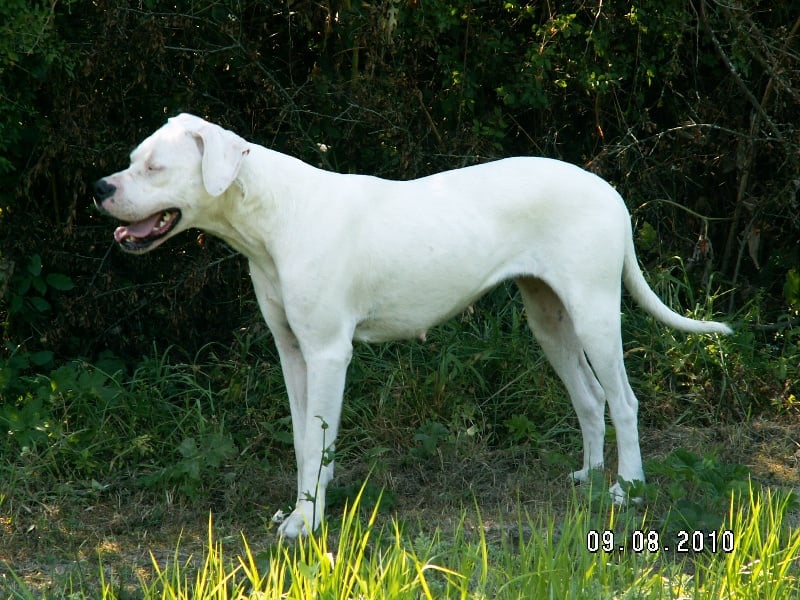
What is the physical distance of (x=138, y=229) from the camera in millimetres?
4000

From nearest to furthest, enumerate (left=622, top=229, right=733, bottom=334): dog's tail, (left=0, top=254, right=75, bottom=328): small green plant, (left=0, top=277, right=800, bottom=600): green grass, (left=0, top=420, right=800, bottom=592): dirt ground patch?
(left=0, top=277, right=800, bottom=600): green grass → (left=0, top=420, right=800, bottom=592): dirt ground patch → (left=622, top=229, right=733, bottom=334): dog's tail → (left=0, top=254, right=75, bottom=328): small green plant

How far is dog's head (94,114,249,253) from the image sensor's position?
12.8 ft

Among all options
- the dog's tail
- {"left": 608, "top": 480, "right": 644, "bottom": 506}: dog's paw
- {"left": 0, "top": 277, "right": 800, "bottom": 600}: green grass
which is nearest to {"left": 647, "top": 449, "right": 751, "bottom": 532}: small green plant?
{"left": 0, "top": 277, "right": 800, "bottom": 600}: green grass

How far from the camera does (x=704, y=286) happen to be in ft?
21.6

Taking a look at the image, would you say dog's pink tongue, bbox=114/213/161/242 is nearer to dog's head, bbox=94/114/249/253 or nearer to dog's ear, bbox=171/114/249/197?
dog's head, bbox=94/114/249/253

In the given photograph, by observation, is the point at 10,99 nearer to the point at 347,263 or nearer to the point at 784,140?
the point at 347,263

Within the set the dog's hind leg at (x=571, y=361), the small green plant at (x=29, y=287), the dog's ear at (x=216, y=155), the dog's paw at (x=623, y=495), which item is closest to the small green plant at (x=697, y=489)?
the dog's paw at (x=623, y=495)

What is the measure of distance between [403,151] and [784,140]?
7.30ft

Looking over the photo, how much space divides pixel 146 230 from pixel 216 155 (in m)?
0.39

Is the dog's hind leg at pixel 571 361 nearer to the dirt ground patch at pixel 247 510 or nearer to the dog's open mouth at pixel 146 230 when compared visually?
the dirt ground patch at pixel 247 510

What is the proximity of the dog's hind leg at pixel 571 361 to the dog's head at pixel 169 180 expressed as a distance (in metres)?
1.49

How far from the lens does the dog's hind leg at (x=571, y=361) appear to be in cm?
477

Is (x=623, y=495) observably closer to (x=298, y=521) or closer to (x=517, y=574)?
(x=517, y=574)

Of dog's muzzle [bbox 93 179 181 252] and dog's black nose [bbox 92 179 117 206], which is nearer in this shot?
dog's black nose [bbox 92 179 117 206]
